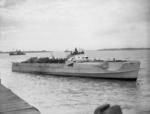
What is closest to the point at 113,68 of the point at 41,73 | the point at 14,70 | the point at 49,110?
the point at 49,110

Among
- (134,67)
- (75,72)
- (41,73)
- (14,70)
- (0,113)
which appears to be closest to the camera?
(0,113)

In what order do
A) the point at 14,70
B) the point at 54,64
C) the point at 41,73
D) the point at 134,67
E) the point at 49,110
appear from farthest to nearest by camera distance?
the point at 14,70 → the point at 41,73 → the point at 54,64 → the point at 134,67 → the point at 49,110

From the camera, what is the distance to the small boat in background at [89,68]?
72.8 feet

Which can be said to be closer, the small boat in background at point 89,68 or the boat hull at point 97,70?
the boat hull at point 97,70

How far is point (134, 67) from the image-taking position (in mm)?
21797

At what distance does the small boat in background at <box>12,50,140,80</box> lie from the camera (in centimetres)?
2220

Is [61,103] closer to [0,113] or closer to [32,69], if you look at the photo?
[0,113]

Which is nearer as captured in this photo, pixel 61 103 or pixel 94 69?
pixel 61 103

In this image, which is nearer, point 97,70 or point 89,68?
point 97,70

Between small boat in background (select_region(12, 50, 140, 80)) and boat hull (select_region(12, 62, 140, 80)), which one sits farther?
small boat in background (select_region(12, 50, 140, 80))

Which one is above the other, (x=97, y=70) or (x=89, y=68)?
(x=89, y=68)

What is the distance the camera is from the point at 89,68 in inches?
970

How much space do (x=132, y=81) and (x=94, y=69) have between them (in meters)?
5.76

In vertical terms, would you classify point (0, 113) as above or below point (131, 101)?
above
